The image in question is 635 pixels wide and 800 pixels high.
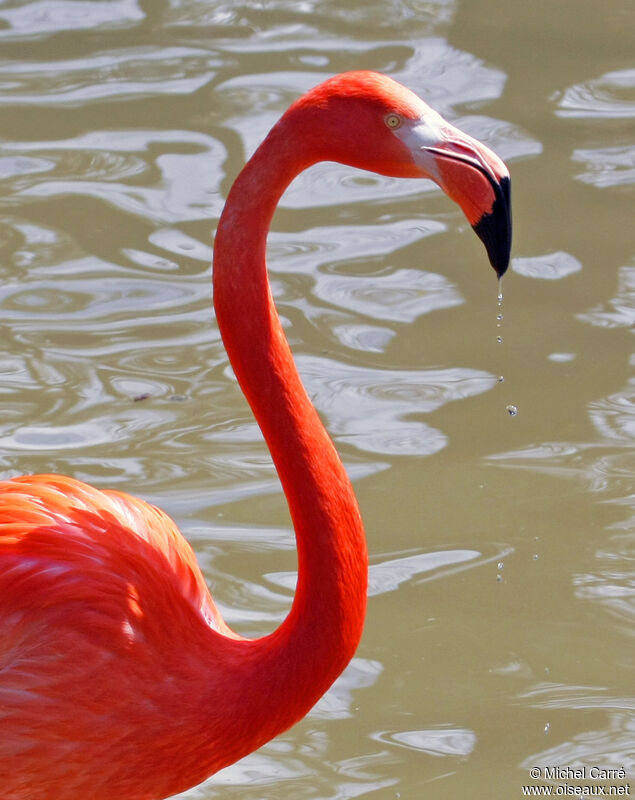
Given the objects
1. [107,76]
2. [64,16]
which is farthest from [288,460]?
[64,16]

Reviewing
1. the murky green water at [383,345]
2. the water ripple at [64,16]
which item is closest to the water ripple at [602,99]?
the murky green water at [383,345]

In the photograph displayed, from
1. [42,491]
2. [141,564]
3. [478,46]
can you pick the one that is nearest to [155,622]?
[141,564]

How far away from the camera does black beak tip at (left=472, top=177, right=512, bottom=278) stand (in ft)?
8.08

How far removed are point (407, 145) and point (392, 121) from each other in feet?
0.18

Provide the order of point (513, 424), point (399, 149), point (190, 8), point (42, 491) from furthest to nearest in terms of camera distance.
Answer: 1. point (190, 8)
2. point (513, 424)
3. point (42, 491)
4. point (399, 149)

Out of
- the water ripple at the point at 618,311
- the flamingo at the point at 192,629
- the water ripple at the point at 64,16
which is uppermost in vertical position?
the water ripple at the point at 64,16

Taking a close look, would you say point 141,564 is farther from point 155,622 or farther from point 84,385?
point 84,385

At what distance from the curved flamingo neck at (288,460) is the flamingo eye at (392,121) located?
160 millimetres

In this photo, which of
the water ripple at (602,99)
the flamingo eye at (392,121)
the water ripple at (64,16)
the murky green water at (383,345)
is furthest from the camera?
the water ripple at (64,16)

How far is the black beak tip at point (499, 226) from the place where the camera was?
2463mm

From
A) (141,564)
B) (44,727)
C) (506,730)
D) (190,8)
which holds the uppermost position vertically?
(190,8)

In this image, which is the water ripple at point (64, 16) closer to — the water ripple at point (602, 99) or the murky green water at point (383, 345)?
the murky green water at point (383, 345)

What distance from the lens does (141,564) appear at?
2902 mm

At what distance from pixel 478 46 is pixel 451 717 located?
423 cm
